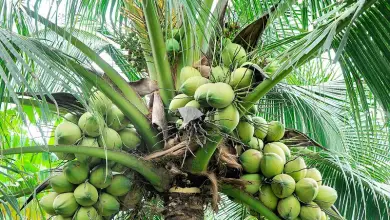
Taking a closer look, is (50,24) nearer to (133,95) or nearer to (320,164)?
(133,95)

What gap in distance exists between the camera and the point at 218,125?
2.17m

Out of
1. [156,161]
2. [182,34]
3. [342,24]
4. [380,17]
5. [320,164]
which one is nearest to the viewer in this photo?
[342,24]

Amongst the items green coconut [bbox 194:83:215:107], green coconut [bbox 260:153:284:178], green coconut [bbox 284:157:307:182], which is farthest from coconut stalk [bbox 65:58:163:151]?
green coconut [bbox 284:157:307:182]

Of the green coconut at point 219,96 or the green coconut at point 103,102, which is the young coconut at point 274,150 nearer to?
the green coconut at point 219,96

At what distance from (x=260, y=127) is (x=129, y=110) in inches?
22.9

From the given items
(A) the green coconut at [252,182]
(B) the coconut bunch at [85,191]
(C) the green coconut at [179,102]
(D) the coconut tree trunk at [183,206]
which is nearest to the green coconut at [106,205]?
(B) the coconut bunch at [85,191]

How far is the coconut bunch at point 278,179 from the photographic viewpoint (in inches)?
97.8

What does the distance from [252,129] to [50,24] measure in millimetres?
907

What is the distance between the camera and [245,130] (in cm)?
242

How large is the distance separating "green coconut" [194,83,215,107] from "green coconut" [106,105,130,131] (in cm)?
39

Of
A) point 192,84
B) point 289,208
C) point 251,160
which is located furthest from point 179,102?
point 289,208

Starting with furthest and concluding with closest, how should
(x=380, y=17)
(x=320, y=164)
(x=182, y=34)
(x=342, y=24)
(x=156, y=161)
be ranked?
1. (x=320, y=164)
2. (x=182, y=34)
3. (x=156, y=161)
4. (x=380, y=17)
5. (x=342, y=24)

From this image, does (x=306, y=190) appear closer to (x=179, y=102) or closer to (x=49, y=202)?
(x=179, y=102)

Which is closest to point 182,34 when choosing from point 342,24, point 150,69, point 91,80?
point 150,69
